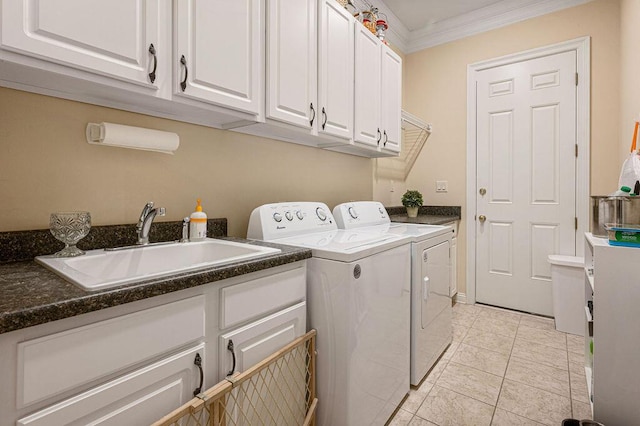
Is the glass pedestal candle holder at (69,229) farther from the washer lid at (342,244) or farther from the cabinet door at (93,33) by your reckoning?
the washer lid at (342,244)

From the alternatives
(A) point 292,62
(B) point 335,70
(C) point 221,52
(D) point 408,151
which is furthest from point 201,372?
(D) point 408,151

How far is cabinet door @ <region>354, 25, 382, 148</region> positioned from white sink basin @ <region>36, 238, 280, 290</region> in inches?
48.7

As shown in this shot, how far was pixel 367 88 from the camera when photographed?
2.29 metres

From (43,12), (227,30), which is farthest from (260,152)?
(43,12)

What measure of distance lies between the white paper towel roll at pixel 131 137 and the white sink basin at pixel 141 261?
1.37ft

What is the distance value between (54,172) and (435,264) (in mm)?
1951

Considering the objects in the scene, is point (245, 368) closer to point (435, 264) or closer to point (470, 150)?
point (435, 264)

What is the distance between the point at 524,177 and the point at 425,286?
191cm

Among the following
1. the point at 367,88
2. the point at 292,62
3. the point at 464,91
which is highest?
the point at 464,91

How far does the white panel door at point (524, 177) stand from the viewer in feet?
9.25

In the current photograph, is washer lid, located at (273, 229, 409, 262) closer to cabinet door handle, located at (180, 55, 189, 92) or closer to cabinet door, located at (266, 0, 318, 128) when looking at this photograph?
cabinet door, located at (266, 0, 318, 128)

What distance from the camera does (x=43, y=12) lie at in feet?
2.94

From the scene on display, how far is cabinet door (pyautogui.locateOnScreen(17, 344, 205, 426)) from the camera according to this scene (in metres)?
0.69

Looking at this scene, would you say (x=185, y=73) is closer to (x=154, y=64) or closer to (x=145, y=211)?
(x=154, y=64)
